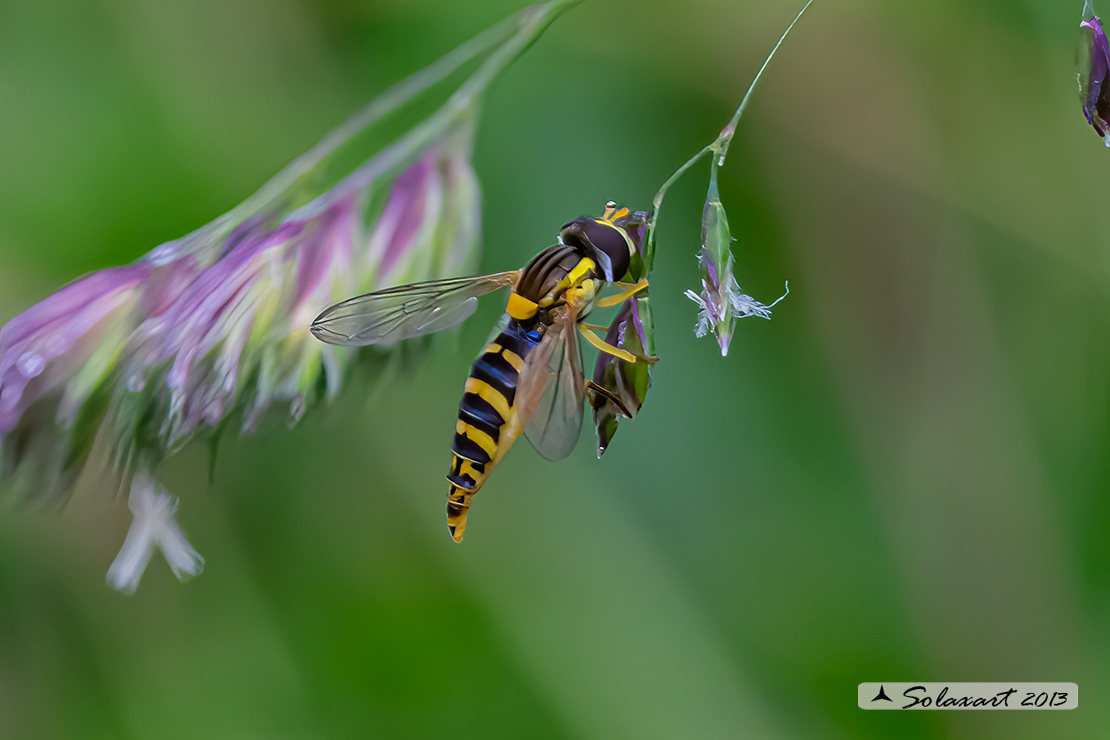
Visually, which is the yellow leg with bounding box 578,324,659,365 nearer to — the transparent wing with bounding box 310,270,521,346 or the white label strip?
the transparent wing with bounding box 310,270,521,346

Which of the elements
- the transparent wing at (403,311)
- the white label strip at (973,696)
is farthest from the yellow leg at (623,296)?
the white label strip at (973,696)

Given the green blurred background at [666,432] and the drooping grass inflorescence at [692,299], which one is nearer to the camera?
the drooping grass inflorescence at [692,299]

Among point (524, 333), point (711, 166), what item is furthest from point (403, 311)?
point (711, 166)

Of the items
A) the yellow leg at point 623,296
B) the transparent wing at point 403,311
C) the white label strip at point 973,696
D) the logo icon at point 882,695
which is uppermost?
the transparent wing at point 403,311

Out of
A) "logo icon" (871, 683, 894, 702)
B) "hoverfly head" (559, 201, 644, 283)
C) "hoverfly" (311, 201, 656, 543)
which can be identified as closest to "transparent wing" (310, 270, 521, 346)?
"hoverfly" (311, 201, 656, 543)

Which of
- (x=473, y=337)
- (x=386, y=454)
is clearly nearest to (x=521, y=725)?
(x=386, y=454)

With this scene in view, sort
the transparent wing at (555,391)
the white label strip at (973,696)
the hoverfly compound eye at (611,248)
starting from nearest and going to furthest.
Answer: the transparent wing at (555,391), the hoverfly compound eye at (611,248), the white label strip at (973,696)

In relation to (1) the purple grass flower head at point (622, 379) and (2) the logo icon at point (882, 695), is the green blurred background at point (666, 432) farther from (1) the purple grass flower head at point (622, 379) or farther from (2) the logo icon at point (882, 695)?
(1) the purple grass flower head at point (622, 379)
